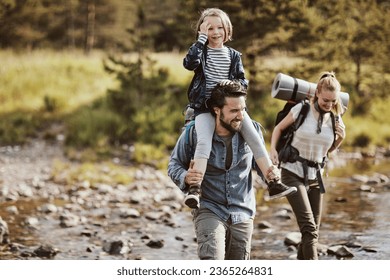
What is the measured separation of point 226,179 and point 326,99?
1.36 meters

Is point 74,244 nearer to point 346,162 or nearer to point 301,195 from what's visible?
point 301,195

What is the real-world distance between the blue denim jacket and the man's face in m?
0.13

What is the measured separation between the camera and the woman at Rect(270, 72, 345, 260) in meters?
5.55

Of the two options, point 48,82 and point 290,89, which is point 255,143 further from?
point 48,82

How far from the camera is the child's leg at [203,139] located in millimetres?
4438

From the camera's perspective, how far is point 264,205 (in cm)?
962

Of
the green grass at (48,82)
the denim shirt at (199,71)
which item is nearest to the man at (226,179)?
the denim shirt at (199,71)

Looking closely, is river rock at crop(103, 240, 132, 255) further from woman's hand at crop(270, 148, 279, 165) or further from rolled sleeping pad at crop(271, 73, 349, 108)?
rolled sleeping pad at crop(271, 73, 349, 108)

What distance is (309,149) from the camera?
5598 millimetres

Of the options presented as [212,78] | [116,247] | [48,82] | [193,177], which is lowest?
[193,177]

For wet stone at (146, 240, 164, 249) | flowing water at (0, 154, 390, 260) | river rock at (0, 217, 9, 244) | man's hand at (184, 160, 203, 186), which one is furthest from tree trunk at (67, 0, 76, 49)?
man's hand at (184, 160, 203, 186)

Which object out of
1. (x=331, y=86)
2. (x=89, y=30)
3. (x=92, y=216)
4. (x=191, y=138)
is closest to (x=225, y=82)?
(x=191, y=138)

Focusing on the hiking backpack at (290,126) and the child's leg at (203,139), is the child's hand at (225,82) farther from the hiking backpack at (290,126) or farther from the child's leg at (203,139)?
the hiking backpack at (290,126)
